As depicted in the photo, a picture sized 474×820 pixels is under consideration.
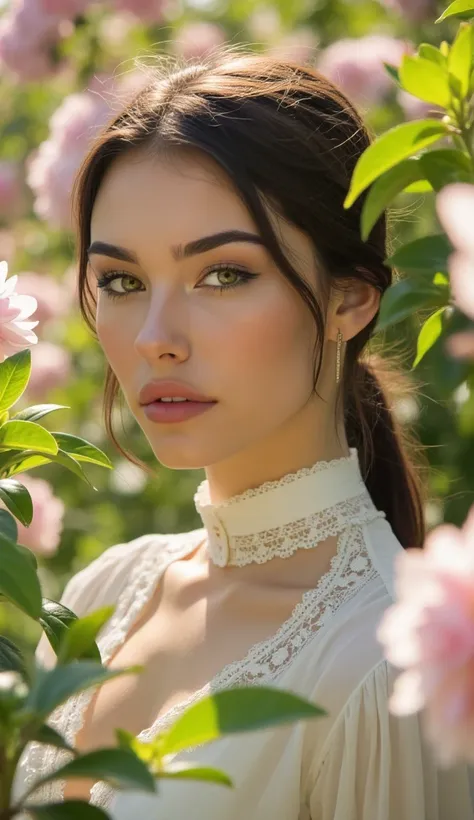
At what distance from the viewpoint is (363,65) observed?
2.71 metres

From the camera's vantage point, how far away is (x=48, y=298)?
3092mm

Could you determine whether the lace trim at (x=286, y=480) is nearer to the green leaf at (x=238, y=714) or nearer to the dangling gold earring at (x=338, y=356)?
the dangling gold earring at (x=338, y=356)

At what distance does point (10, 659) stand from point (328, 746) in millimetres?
454

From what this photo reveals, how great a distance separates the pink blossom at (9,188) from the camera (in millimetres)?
3449

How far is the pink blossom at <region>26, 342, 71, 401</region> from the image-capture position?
9.87 ft

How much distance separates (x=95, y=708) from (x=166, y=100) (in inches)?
30.7

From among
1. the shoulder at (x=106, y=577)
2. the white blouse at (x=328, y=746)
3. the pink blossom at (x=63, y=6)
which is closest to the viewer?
the white blouse at (x=328, y=746)

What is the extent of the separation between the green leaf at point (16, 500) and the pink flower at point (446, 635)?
444 millimetres

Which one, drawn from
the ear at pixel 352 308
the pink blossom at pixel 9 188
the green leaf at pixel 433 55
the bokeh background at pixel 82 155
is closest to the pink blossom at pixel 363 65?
the bokeh background at pixel 82 155

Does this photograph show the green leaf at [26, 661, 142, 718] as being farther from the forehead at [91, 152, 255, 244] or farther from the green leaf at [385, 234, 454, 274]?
the forehead at [91, 152, 255, 244]

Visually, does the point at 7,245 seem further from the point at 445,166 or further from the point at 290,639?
the point at 445,166

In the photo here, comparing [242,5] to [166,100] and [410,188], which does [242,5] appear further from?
[410,188]

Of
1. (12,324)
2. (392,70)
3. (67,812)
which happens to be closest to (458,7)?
(392,70)

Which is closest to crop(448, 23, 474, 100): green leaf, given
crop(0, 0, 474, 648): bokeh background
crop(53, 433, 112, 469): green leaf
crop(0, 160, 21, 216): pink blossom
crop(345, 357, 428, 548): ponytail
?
crop(53, 433, 112, 469): green leaf
